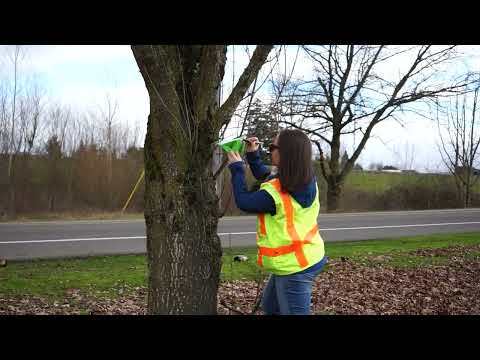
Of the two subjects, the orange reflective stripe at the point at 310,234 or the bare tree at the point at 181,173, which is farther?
the bare tree at the point at 181,173

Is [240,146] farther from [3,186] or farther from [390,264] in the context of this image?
[3,186]

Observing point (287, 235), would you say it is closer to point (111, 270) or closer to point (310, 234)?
point (310, 234)

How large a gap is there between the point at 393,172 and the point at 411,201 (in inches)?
107

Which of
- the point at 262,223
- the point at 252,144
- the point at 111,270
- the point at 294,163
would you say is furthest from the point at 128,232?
the point at 294,163

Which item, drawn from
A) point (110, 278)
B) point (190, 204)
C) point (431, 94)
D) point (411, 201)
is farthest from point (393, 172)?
point (190, 204)

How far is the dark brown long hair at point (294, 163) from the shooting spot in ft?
10.3

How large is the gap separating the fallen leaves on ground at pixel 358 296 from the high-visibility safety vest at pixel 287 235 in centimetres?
192

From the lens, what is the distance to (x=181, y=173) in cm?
371

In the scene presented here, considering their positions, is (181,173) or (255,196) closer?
(255,196)

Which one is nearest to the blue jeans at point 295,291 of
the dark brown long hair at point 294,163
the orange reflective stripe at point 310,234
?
the orange reflective stripe at point 310,234

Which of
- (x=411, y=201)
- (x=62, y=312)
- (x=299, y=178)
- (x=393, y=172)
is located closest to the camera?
(x=299, y=178)

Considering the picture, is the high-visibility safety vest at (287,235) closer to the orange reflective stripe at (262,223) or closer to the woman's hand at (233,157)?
the orange reflective stripe at (262,223)

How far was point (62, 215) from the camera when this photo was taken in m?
19.3

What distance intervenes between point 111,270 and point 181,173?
487 cm
